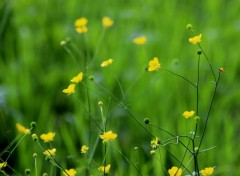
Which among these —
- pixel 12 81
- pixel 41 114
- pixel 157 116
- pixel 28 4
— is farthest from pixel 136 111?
pixel 28 4

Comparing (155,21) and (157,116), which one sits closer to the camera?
(157,116)

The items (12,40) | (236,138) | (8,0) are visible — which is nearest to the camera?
(236,138)

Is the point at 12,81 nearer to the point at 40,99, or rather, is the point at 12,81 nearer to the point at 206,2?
the point at 40,99

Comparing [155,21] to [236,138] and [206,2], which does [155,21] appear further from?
[236,138]

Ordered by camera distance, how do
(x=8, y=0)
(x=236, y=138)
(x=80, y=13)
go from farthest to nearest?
1. (x=80, y=13)
2. (x=8, y=0)
3. (x=236, y=138)

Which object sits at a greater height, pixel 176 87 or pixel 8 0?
pixel 8 0

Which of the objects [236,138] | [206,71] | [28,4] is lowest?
[236,138]
